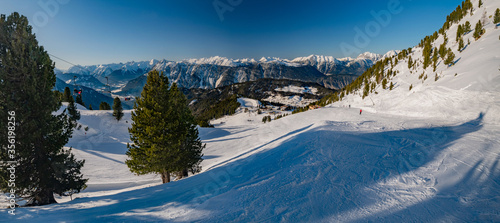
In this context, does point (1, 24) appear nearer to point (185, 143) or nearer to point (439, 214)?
point (185, 143)

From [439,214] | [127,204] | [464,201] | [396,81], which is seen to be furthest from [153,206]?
[396,81]

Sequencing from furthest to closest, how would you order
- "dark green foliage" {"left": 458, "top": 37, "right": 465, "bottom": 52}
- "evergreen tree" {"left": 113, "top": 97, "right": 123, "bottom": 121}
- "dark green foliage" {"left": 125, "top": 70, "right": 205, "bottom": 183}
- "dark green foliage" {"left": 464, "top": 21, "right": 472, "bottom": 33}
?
"evergreen tree" {"left": 113, "top": 97, "right": 123, "bottom": 121}, "dark green foliage" {"left": 464, "top": 21, "right": 472, "bottom": 33}, "dark green foliage" {"left": 458, "top": 37, "right": 465, "bottom": 52}, "dark green foliage" {"left": 125, "top": 70, "right": 205, "bottom": 183}

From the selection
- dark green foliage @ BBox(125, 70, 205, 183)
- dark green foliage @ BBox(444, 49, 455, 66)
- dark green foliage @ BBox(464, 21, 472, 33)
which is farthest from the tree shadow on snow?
dark green foliage @ BBox(464, 21, 472, 33)

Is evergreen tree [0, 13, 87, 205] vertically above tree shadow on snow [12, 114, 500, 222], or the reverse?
evergreen tree [0, 13, 87, 205]

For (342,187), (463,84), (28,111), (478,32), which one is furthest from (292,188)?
(478,32)

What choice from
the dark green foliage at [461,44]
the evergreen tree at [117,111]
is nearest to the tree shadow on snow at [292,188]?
the dark green foliage at [461,44]

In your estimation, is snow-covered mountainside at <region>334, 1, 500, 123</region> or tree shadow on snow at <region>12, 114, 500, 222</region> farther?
snow-covered mountainside at <region>334, 1, 500, 123</region>

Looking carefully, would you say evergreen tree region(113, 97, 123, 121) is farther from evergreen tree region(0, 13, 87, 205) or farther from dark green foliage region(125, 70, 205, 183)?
evergreen tree region(0, 13, 87, 205)

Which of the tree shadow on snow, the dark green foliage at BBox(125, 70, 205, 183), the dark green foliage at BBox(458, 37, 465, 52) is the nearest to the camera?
the tree shadow on snow

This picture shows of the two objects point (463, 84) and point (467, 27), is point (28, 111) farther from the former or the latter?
point (467, 27)
